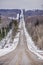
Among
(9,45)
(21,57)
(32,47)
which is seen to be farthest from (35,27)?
(21,57)

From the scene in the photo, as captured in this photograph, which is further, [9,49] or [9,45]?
[9,45]

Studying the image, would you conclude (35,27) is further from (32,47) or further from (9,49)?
(9,49)

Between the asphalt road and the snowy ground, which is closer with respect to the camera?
the asphalt road

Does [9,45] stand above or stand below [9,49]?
above

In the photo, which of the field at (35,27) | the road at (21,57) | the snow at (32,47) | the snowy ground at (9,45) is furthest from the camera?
the field at (35,27)

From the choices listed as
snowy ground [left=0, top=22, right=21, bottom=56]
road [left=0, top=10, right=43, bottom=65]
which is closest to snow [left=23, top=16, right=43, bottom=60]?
road [left=0, top=10, right=43, bottom=65]

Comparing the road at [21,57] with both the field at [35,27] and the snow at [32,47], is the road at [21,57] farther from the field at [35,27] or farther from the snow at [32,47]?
the field at [35,27]

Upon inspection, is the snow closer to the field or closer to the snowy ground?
the field

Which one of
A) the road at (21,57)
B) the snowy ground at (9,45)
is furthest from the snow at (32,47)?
the snowy ground at (9,45)

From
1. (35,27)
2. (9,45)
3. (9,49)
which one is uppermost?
(35,27)

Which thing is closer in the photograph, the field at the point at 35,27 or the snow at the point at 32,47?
the snow at the point at 32,47
